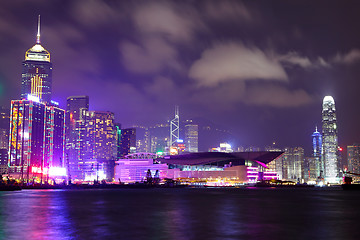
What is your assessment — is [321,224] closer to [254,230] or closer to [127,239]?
[254,230]

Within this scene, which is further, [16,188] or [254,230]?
[16,188]

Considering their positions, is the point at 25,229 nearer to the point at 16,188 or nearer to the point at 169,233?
the point at 169,233

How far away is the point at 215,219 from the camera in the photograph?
49094 mm

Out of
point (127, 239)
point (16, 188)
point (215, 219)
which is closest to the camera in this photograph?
point (127, 239)

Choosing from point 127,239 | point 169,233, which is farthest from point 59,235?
point 169,233

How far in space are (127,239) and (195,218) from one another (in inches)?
699

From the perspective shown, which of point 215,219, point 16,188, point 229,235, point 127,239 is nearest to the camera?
point 127,239

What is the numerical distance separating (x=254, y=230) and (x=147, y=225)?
33.9 feet

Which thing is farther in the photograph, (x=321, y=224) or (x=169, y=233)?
(x=321, y=224)

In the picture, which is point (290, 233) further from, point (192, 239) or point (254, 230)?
point (192, 239)

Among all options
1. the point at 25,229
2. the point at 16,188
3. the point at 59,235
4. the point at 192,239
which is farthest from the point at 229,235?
the point at 16,188

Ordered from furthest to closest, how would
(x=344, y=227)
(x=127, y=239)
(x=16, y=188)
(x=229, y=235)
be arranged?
(x=16, y=188)
(x=344, y=227)
(x=229, y=235)
(x=127, y=239)

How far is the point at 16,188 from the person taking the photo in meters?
193

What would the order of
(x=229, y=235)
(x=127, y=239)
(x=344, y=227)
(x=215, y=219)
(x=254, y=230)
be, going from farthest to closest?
(x=215, y=219) → (x=344, y=227) → (x=254, y=230) → (x=229, y=235) → (x=127, y=239)
